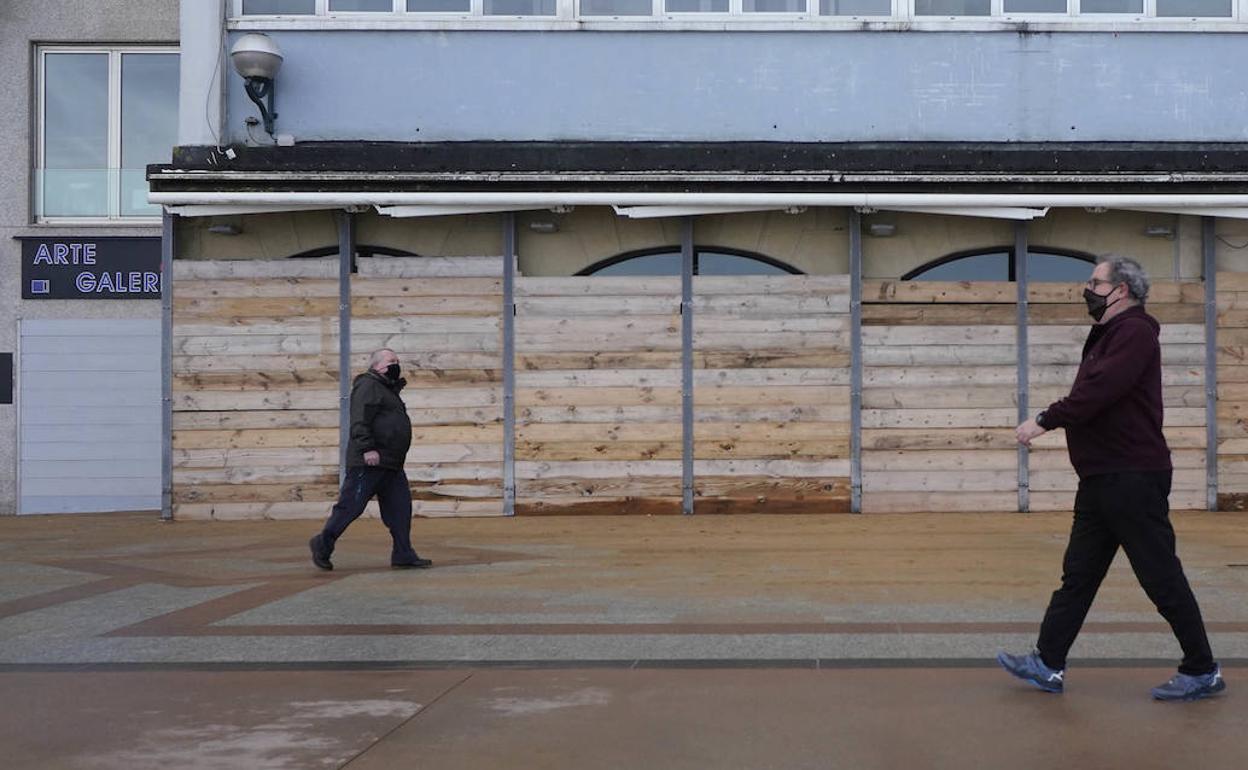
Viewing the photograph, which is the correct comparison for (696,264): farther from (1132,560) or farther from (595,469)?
(1132,560)

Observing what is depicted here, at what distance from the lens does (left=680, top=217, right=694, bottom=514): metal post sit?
42.5 ft

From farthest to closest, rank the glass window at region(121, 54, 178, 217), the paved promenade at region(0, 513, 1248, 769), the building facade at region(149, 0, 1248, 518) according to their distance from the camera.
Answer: the glass window at region(121, 54, 178, 217), the building facade at region(149, 0, 1248, 518), the paved promenade at region(0, 513, 1248, 769)

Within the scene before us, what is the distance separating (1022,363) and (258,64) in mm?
8299

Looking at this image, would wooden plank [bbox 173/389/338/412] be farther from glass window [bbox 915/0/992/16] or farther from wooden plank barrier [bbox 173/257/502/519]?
glass window [bbox 915/0/992/16]

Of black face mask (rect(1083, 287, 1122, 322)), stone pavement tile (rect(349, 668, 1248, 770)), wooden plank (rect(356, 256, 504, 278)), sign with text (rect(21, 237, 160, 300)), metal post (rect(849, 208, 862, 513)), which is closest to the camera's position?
stone pavement tile (rect(349, 668, 1248, 770))

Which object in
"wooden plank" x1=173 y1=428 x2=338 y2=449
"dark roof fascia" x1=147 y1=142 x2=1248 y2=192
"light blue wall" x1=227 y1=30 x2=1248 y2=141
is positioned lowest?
"wooden plank" x1=173 y1=428 x2=338 y2=449

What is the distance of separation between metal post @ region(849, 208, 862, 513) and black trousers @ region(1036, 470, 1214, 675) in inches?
303

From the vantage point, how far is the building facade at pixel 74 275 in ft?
52.7

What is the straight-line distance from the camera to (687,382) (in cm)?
1298

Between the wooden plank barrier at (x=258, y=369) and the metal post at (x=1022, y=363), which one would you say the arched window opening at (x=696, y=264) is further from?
the wooden plank barrier at (x=258, y=369)

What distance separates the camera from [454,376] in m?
13.0

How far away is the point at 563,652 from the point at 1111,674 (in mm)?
2481

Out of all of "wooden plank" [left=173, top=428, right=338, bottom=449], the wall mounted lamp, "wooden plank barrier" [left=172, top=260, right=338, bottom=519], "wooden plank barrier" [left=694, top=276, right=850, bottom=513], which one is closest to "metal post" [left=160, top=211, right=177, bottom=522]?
"wooden plank barrier" [left=172, top=260, right=338, bottom=519]

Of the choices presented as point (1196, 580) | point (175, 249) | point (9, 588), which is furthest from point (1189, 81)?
point (9, 588)
